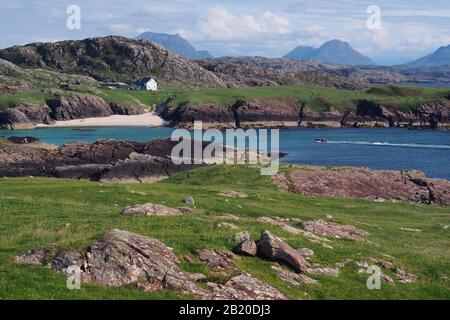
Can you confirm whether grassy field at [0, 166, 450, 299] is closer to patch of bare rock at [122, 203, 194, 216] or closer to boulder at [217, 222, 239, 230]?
boulder at [217, 222, 239, 230]

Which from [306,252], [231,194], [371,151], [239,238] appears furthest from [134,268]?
[371,151]

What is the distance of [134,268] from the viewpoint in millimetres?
23719

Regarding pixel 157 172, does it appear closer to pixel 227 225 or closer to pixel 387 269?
pixel 227 225

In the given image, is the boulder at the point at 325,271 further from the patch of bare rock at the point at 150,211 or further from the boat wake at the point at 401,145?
the boat wake at the point at 401,145

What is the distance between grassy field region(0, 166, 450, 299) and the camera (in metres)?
23.3

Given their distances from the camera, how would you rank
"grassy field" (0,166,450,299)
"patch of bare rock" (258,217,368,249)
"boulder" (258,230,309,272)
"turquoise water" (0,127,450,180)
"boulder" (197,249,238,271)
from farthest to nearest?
1. "turquoise water" (0,127,450,180)
2. "patch of bare rock" (258,217,368,249)
3. "boulder" (258,230,309,272)
4. "boulder" (197,249,238,271)
5. "grassy field" (0,166,450,299)

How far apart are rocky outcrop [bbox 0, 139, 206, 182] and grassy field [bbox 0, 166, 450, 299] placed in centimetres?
3734

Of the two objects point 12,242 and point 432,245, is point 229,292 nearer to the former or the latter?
point 12,242

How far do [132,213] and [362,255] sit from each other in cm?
1428

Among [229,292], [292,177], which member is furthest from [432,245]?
[292,177]

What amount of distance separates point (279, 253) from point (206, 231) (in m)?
5.14

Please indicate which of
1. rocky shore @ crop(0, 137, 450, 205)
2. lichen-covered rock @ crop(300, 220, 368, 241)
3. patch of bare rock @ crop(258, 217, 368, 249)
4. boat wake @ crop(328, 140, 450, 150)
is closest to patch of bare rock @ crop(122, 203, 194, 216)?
patch of bare rock @ crop(258, 217, 368, 249)

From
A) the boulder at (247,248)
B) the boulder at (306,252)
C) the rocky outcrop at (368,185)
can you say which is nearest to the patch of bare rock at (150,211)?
the boulder at (306,252)

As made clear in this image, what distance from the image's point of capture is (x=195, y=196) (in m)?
53.1
